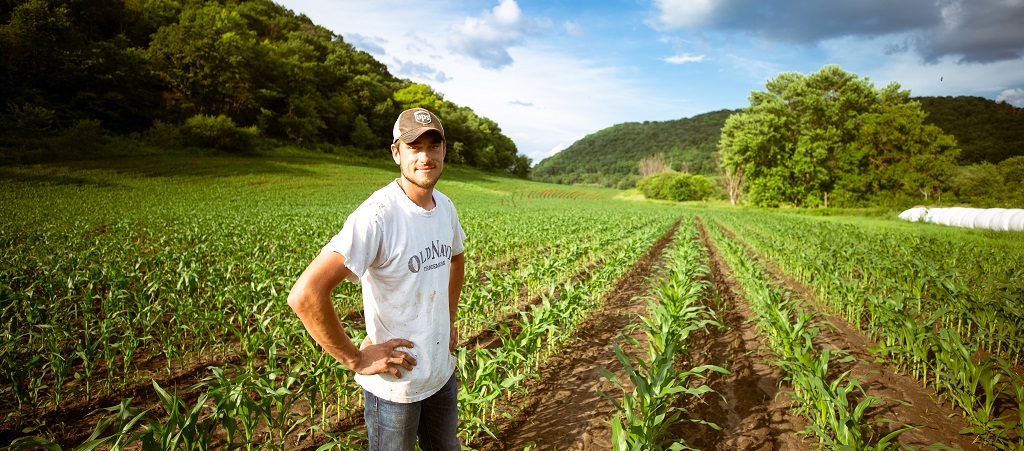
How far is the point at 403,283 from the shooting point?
5.66ft

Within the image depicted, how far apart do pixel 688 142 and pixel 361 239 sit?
137246 millimetres

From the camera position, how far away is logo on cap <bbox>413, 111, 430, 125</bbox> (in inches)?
69.5

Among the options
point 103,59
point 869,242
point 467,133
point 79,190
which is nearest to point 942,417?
point 869,242

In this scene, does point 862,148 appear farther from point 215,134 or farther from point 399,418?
point 215,134

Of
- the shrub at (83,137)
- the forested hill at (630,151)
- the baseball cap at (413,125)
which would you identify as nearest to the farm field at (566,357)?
the baseball cap at (413,125)

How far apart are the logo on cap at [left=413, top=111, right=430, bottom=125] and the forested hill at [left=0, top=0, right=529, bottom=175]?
3949 cm

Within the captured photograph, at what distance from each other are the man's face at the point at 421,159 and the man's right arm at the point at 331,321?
0.45 metres

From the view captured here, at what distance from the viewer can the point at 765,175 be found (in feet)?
143

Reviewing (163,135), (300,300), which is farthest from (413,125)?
(163,135)

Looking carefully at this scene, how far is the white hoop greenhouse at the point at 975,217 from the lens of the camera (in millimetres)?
18859

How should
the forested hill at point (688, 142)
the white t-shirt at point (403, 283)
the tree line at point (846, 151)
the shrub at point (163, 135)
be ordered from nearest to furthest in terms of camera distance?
1. the white t-shirt at point (403, 283)
2. the tree line at point (846, 151)
3. the shrub at point (163, 135)
4. the forested hill at point (688, 142)

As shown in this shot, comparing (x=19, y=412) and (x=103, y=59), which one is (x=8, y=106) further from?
(x=19, y=412)

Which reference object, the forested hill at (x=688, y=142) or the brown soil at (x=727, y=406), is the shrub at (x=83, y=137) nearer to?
the brown soil at (x=727, y=406)

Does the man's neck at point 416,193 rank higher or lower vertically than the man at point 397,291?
higher
